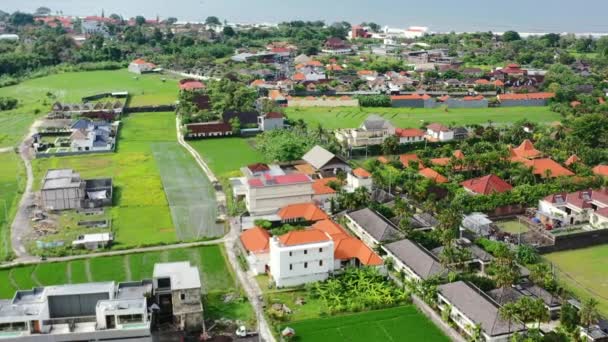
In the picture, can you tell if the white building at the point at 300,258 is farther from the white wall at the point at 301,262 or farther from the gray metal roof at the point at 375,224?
the gray metal roof at the point at 375,224

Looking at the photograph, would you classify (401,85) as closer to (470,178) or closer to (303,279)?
(470,178)

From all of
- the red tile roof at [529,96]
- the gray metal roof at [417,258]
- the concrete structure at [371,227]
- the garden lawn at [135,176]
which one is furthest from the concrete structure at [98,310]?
the red tile roof at [529,96]

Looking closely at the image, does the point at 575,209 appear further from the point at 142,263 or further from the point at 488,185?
the point at 142,263

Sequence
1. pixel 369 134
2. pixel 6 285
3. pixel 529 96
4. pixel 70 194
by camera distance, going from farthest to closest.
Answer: pixel 529 96, pixel 369 134, pixel 70 194, pixel 6 285

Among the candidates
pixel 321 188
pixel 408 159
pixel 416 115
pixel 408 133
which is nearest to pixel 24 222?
pixel 321 188

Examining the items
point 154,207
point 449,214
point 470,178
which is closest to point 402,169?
point 470,178
